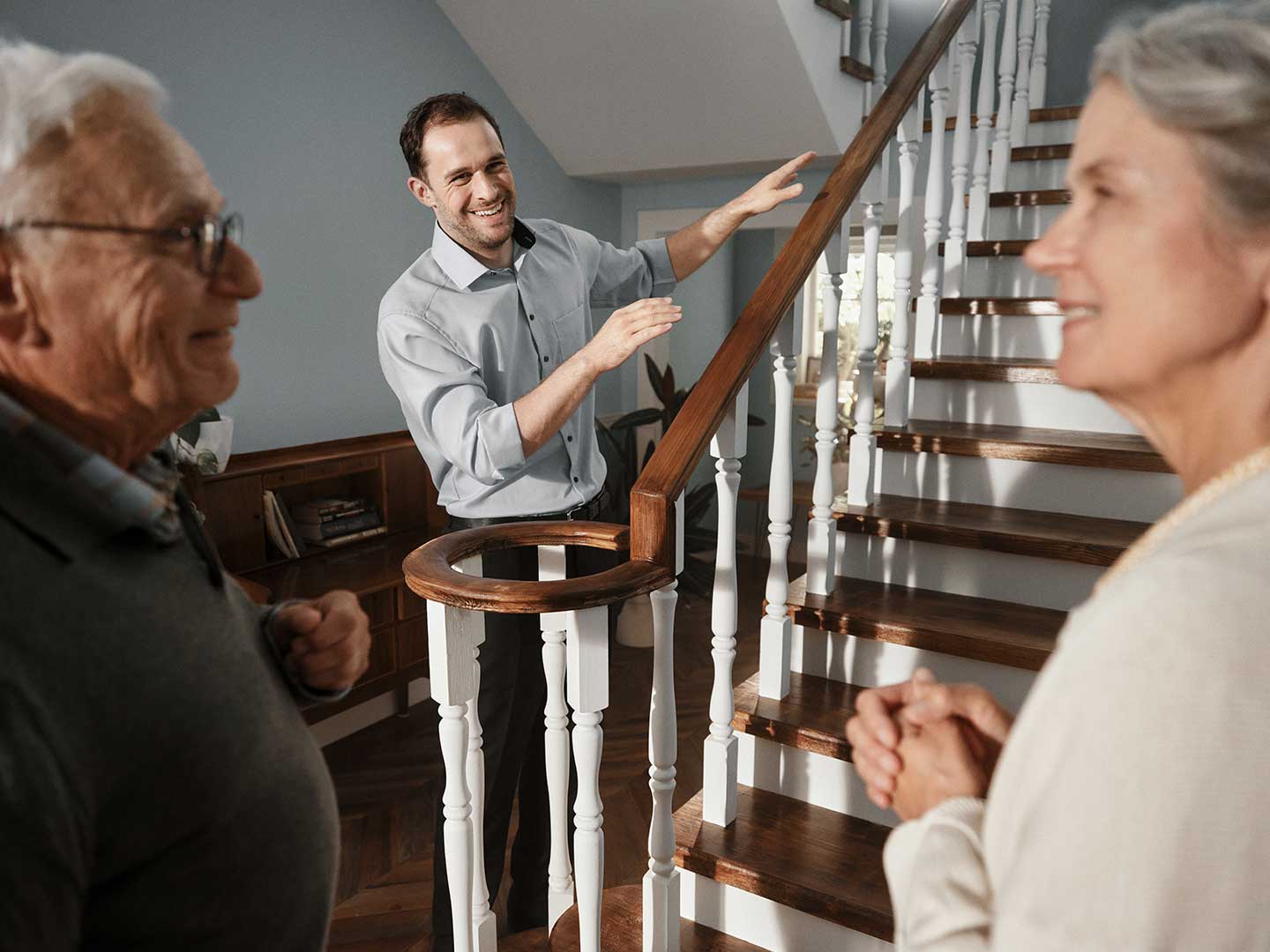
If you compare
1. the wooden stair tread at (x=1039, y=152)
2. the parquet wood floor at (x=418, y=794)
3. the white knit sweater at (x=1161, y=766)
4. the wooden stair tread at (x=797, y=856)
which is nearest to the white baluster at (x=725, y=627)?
the wooden stair tread at (x=797, y=856)

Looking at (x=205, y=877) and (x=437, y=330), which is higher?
(x=437, y=330)

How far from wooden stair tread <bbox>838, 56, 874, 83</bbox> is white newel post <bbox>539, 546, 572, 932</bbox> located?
9.64ft

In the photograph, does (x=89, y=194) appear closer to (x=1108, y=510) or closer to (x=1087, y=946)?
(x=1087, y=946)

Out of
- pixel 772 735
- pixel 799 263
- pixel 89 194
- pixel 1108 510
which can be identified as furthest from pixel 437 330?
pixel 1108 510

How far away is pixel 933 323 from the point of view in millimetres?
2639

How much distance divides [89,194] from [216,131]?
305 centimetres

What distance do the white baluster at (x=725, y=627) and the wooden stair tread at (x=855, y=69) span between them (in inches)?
98.0

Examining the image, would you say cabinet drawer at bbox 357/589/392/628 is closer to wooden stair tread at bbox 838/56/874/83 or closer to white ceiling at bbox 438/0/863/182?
white ceiling at bbox 438/0/863/182

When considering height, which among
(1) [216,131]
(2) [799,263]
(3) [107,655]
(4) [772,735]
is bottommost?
(4) [772,735]

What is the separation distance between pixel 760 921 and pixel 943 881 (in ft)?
4.33

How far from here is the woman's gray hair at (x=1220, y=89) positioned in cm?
57

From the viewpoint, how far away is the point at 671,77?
13.0ft

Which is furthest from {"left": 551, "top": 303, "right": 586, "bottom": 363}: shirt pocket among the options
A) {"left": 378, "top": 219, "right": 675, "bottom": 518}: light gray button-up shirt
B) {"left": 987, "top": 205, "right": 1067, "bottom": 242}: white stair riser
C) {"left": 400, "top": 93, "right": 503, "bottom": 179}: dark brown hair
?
{"left": 987, "top": 205, "right": 1067, "bottom": 242}: white stair riser

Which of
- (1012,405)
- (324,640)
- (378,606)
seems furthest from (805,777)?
(378,606)
